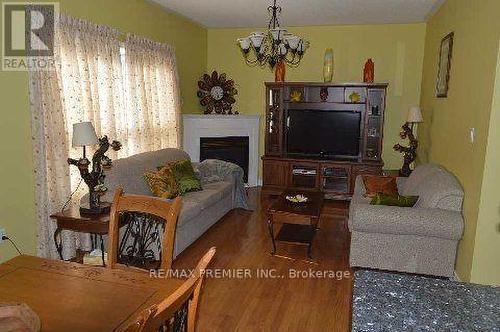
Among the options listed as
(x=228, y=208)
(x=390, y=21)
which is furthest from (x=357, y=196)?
(x=390, y=21)

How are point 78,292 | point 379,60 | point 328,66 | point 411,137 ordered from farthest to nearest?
point 379,60, point 328,66, point 411,137, point 78,292

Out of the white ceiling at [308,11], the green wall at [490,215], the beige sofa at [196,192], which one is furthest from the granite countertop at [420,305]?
the white ceiling at [308,11]

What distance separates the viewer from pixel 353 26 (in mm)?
6469

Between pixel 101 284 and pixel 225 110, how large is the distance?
5634 mm

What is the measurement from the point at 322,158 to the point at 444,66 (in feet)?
7.90

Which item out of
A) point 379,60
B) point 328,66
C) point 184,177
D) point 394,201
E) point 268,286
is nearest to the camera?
point 268,286

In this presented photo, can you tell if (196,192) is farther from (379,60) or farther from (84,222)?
(379,60)

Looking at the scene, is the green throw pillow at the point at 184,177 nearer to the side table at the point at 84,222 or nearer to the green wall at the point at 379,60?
the side table at the point at 84,222

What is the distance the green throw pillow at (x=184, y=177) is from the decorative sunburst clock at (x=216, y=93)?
89.2 inches

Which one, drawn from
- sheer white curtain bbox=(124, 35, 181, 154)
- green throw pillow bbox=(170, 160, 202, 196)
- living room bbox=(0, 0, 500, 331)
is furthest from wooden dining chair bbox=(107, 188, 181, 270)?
sheer white curtain bbox=(124, 35, 181, 154)

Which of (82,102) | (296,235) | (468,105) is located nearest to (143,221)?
(82,102)

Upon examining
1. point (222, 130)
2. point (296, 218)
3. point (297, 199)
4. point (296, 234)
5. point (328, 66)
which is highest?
point (328, 66)

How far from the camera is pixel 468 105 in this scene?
11.7ft

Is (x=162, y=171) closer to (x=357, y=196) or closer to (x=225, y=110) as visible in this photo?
(x=357, y=196)
